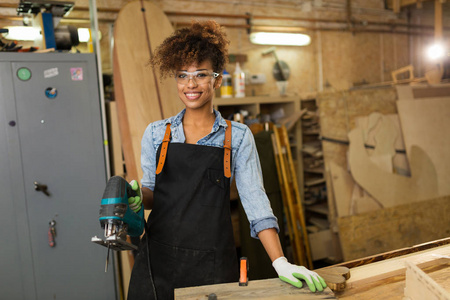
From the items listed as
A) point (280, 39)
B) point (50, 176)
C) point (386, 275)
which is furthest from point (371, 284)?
point (280, 39)

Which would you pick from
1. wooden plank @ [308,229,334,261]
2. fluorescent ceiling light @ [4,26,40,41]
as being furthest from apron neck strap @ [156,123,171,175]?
wooden plank @ [308,229,334,261]

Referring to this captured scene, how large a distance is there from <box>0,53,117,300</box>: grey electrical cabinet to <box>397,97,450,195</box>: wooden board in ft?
9.75

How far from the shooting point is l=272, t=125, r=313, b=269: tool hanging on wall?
3.46 metres

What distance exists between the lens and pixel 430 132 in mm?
3963

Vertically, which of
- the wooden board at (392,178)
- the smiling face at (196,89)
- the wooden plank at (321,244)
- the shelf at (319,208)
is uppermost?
the smiling face at (196,89)

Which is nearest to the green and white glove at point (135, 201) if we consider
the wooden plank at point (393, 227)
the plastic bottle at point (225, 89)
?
the plastic bottle at point (225, 89)

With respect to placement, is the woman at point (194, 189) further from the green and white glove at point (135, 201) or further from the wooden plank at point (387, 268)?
the wooden plank at point (387, 268)

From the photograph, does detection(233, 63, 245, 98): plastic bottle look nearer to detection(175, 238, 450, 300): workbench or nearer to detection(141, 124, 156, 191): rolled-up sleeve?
detection(141, 124, 156, 191): rolled-up sleeve

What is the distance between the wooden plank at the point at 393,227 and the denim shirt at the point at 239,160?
6.90 ft

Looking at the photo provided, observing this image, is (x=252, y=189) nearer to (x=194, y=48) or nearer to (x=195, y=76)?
(x=195, y=76)

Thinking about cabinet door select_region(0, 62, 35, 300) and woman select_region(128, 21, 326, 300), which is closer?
woman select_region(128, 21, 326, 300)

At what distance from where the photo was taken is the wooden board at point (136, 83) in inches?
113

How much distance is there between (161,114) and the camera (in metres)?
2.97

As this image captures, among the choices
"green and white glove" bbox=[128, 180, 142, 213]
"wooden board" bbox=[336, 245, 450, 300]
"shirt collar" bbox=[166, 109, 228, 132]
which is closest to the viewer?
"wooden board" bbox=[336, 245, 450, 300]
